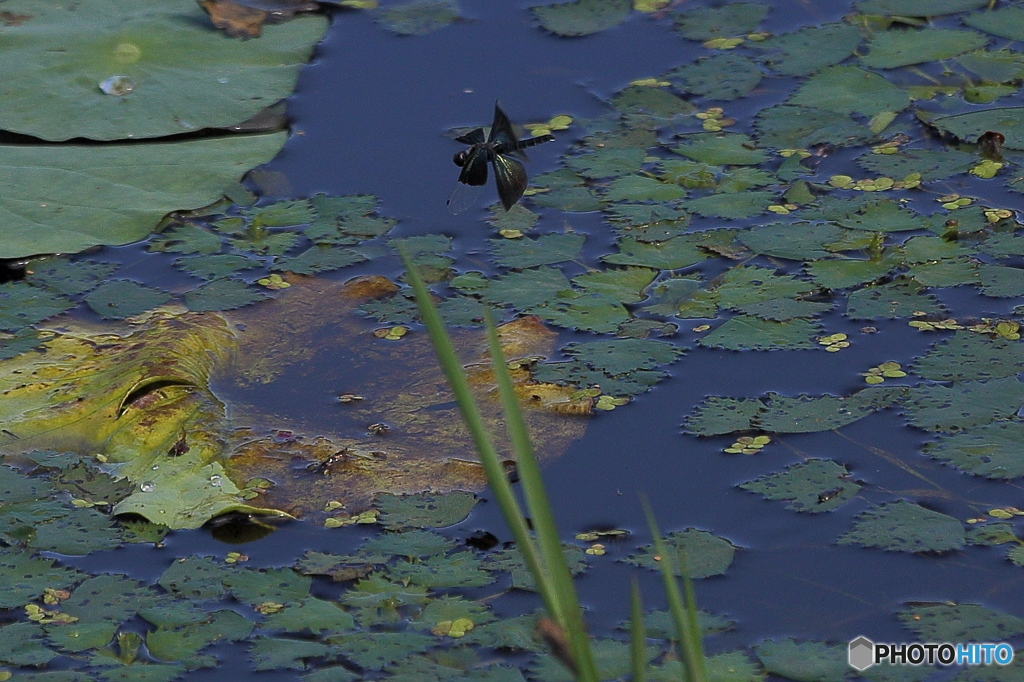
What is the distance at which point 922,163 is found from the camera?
395cm

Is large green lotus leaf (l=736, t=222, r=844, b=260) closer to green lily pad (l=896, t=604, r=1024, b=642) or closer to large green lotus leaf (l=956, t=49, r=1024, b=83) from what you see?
large green lotus leaf (l=956, t=49, r=1024, b=83)

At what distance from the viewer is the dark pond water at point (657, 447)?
99.4 inches

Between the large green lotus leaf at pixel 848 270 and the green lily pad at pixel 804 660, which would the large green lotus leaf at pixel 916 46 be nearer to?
the large green lotus leaf at pixel 848 270

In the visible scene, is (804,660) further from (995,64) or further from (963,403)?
(995,64)

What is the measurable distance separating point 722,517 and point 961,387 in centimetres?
73

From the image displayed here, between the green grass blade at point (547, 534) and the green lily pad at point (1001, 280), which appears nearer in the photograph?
the green grass blade at point (547, 534)

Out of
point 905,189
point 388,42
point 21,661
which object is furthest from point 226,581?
point 388,42

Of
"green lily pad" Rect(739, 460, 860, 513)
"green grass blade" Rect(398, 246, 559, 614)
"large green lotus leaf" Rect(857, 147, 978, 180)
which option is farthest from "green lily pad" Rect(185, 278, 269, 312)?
"green grass blade" Rect(398, 246, 559, 614)

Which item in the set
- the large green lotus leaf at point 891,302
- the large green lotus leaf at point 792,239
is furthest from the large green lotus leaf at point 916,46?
the large green lotus leaf at point 891,302

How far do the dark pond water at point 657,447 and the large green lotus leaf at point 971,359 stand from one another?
5 cm

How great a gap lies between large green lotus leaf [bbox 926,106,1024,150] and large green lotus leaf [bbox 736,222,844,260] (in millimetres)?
700

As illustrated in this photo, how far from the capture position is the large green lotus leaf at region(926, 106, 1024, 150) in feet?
13.2

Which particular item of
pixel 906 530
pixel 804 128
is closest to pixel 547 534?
pixel 906 530

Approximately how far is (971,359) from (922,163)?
3.44ft
